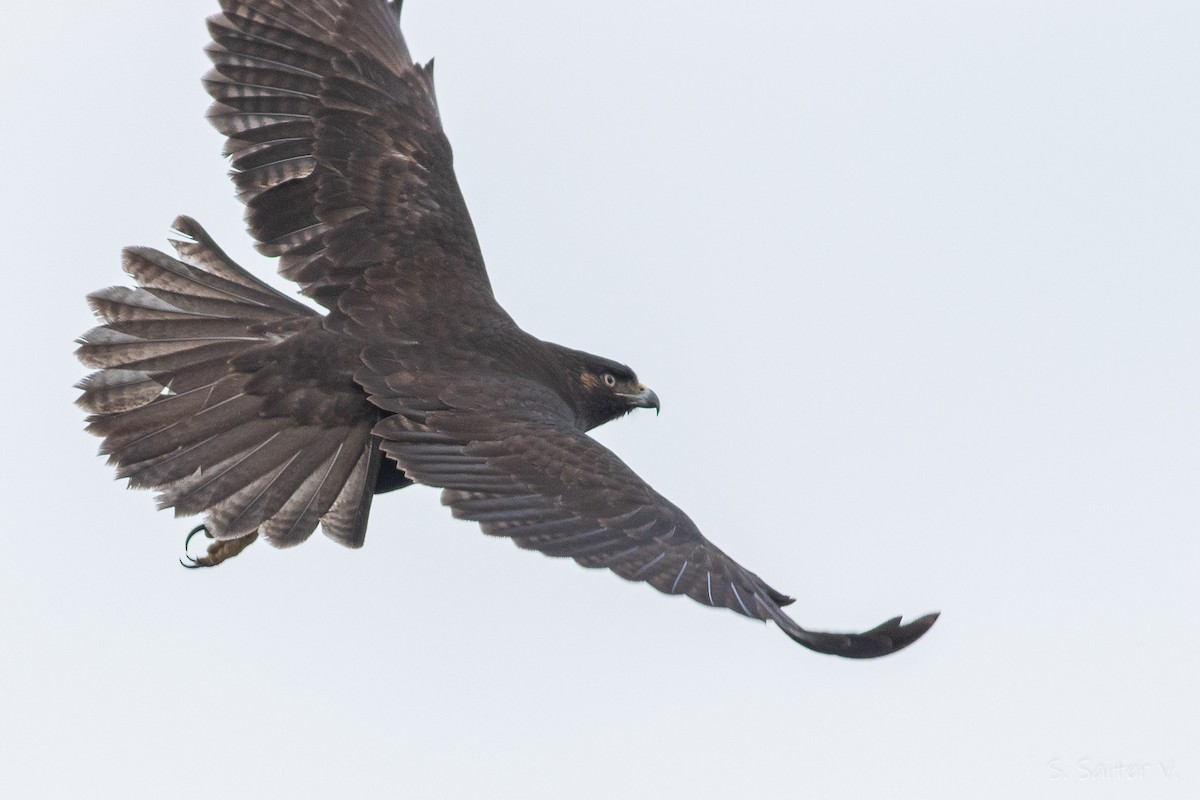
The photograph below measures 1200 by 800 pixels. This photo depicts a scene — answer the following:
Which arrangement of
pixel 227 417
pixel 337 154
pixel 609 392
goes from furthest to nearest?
pixel 609 392, pixel 337 154, pixel 227 417

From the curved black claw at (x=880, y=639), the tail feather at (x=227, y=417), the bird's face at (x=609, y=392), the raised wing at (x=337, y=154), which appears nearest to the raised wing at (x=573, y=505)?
the curved black claw at (x=880, y=639)

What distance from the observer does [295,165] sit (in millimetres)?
10828

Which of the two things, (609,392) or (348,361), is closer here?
(348,361)

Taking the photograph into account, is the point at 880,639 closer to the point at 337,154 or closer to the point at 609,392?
the point at 609,392

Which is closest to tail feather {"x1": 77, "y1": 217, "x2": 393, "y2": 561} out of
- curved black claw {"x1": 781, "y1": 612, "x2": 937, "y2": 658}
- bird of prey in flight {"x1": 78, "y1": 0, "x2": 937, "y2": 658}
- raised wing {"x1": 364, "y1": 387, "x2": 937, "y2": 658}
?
bird of prey in flight {"x1": 78, "y1": 0, "x2": 937, "y2": 658}

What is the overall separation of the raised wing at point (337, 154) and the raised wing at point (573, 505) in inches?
43.8

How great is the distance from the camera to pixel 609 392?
37.5 feet

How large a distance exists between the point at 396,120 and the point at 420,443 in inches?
90.8

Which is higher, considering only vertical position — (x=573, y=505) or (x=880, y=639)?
(x=573, y=505)

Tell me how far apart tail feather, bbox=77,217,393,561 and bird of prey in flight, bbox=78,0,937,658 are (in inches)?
0.4

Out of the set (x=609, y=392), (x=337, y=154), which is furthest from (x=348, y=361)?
(x=609, y=392)

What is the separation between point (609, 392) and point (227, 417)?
2.43 meters

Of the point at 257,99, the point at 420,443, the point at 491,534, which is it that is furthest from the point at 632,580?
the point at 257,99

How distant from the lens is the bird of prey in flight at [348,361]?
9.31 meters
